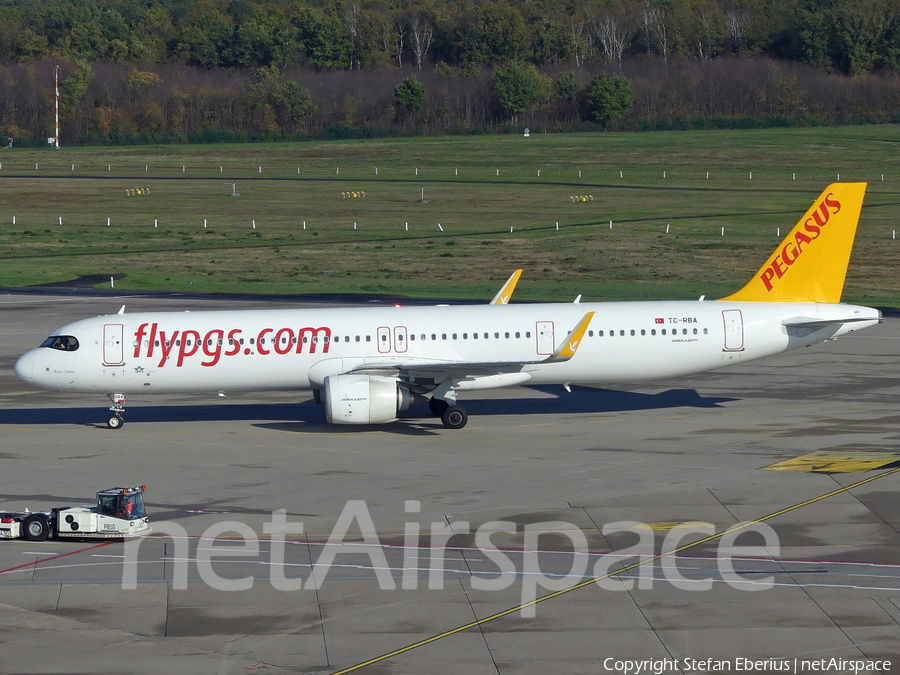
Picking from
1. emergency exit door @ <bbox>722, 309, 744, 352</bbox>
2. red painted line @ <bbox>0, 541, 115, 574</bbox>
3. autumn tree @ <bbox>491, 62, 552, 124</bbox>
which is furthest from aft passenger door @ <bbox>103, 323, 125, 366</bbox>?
autumn tree @ <bbox>491, 62, 552, 124</bbox>

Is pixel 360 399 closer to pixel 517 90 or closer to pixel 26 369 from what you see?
pixel 26 369

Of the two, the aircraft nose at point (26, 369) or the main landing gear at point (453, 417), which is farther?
the aircraft nose at point (26, 369)

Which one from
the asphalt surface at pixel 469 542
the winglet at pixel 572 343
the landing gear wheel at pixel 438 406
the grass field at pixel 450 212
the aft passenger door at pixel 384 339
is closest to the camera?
the asphalt surface at pixel 469 542

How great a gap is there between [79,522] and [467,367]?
15.3m

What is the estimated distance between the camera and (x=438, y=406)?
41281mm

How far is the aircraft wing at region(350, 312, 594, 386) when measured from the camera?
1543 inches

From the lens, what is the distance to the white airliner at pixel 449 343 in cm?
4022

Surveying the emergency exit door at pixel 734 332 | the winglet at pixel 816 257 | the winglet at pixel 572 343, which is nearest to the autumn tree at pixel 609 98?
the winglet at pixel 816 257

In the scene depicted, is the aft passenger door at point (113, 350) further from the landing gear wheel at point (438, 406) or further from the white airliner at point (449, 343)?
the landing gear wheel at point (438, 406)

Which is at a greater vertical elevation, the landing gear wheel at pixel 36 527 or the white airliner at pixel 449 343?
the white airliner at pixel 449 343

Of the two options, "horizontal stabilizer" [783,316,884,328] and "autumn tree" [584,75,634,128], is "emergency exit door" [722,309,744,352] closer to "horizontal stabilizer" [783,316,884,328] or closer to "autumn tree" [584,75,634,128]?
"horizontal stabilizer" [783,316,884,328]

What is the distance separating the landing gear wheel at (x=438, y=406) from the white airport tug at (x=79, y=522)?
15.1m

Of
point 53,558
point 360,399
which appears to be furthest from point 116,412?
point 53,558

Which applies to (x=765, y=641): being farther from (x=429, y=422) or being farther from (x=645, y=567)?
(x=429, y=422)
